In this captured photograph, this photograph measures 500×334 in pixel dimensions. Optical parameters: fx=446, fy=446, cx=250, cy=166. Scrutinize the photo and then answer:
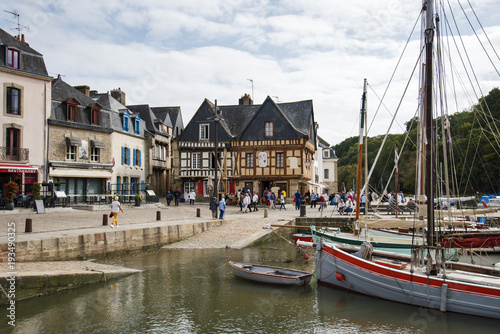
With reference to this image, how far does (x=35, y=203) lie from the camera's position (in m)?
22.4

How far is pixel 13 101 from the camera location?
1045 inches

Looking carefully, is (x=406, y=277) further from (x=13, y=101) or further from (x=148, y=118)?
(x=148, y=118)

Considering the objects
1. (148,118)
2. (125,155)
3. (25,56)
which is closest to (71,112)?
(25,56)

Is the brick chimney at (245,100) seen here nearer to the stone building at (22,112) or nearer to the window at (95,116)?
the window at (95,116)

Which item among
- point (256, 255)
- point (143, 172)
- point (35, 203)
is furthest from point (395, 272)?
point (143, 172)

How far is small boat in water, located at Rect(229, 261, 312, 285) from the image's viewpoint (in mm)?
11930

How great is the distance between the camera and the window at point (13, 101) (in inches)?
1035

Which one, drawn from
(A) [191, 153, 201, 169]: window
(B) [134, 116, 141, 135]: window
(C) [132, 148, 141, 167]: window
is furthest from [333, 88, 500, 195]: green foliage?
(B) [134, 116, 141, 135]: window

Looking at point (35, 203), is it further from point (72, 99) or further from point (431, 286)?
point (431, 286)

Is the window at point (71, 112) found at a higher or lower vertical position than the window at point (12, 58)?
lower

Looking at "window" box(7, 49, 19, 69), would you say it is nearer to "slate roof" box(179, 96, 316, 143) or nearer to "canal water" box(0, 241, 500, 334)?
"slate roof" box(179, 96, 316, 143)

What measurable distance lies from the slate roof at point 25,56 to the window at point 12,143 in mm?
3698

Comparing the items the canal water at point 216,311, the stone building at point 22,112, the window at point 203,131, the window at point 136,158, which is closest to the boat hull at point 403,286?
the canal water at point 216,311

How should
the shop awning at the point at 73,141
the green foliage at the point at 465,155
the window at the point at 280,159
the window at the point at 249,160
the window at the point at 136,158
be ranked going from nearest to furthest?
1. the shop awning at the point at 73,141
2. the window at the point at 136,158
3. the window at the point at 280,159
4. the window at the point at 249,160
5. the green foliage at the point at 465,155
